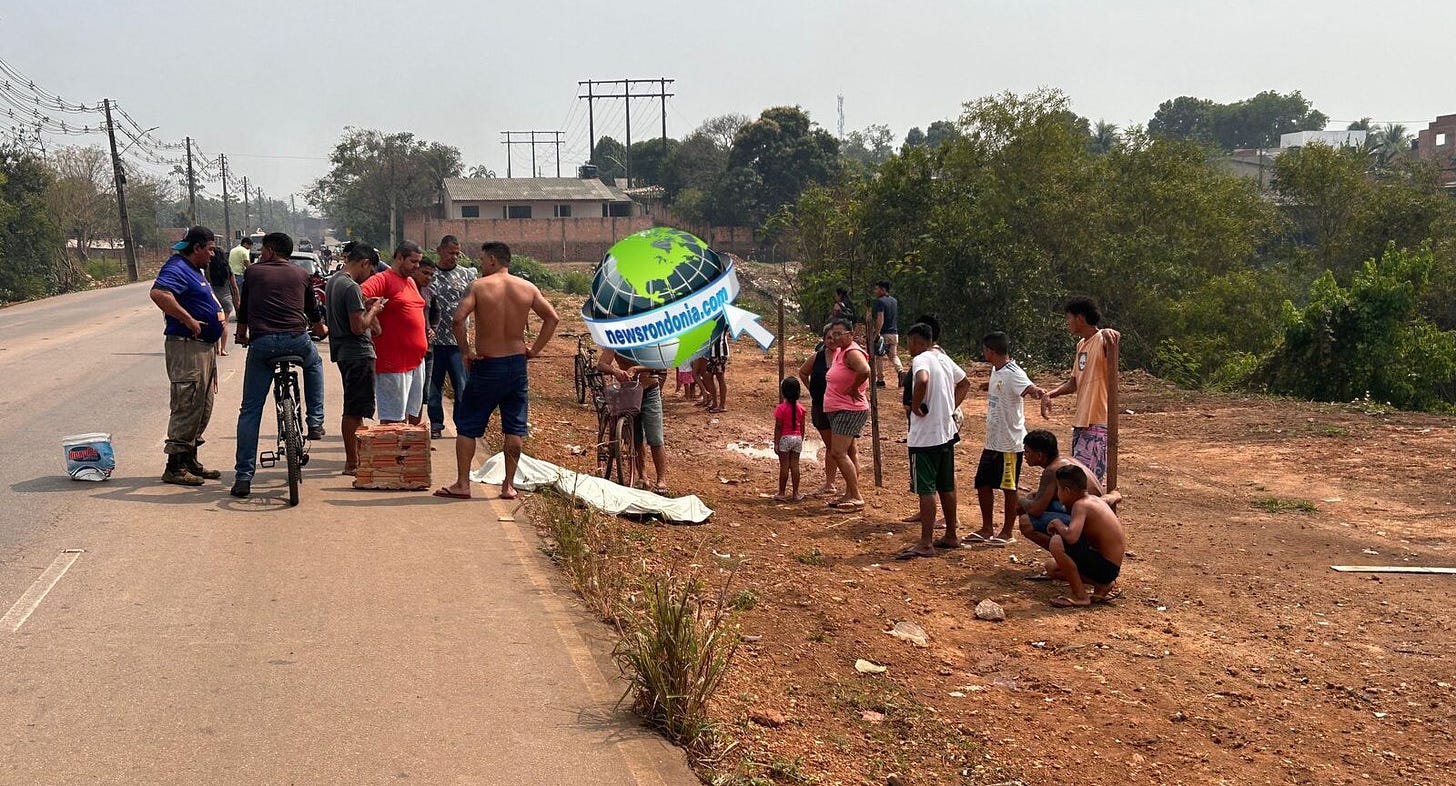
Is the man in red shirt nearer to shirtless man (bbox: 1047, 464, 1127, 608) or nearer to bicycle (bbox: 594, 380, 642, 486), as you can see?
bicycle (bbox: 594, 380, 642, 486)

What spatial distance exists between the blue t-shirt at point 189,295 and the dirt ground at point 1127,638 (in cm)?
355

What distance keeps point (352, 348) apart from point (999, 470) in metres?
5.36

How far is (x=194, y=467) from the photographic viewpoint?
9383 millimetres

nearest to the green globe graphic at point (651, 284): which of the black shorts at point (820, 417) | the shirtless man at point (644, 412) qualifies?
the shirtless man at point (644, 412)

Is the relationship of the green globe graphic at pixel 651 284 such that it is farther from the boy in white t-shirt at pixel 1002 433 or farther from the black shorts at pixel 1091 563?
the black shorts at pixel 1091 563

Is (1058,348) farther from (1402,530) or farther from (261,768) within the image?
(261,768)

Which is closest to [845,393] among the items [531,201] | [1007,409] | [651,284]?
[1007,409]

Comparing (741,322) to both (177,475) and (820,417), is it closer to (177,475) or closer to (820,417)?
(820,417)

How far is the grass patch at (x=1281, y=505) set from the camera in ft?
37.1

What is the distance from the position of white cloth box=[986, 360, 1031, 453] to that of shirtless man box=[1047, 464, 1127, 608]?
1.22 meters

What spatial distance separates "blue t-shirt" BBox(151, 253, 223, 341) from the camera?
29.4 feet

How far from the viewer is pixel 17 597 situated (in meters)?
6.44

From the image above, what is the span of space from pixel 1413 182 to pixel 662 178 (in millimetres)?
52163

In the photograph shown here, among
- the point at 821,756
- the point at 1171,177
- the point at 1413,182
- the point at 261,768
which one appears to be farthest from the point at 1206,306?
the point at 261,768
